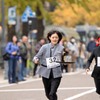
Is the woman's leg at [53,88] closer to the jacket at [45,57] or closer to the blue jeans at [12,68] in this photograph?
the jacket at [45,57]

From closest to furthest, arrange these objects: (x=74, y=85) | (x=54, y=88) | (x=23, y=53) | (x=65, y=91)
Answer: (x=54, y=88) < (x=65, y=91) < (x=74, y=85) < (x=23, y=53)

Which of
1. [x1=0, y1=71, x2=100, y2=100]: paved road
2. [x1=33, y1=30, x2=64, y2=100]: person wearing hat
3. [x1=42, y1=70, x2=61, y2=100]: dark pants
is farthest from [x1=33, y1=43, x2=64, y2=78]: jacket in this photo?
[x1=0, y1=71, x2=100, y2=100]: paved road

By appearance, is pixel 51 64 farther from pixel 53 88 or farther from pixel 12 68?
pixel 12 68

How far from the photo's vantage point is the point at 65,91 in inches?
698

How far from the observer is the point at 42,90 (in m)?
18.1

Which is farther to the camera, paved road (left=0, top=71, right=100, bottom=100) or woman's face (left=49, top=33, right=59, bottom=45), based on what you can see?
paved road (left=0, top=71, right=100, bottom=100)

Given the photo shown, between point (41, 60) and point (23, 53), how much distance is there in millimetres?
10186

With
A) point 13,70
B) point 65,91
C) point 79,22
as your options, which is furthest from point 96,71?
point 79,22

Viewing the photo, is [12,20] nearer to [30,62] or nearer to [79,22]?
[30,62]

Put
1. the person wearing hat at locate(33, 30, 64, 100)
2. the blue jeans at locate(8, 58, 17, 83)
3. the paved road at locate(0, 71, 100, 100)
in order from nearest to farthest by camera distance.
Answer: the person wearing hat at locate(33, 30, 64, 100) → the paved road at locate(0, 71, 100, 100) → the blue jeans at locate(8, 58, 17, 83)

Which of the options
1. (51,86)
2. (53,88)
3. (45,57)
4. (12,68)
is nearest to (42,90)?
(12,68)

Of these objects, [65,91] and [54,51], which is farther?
[65,91]

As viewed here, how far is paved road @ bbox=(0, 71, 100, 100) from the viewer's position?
16.0 meters

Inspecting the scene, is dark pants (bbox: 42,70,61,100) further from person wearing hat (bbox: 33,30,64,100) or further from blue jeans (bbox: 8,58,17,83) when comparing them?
blue jeans (bbox: 8,58,17,83)
